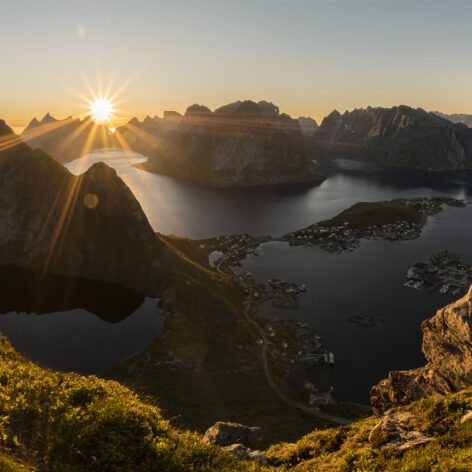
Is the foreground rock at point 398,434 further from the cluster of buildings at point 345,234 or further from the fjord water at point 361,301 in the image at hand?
the cluster of buildings at point 345,234

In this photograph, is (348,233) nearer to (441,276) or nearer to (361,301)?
(441,276)

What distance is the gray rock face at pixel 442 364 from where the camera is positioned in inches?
741

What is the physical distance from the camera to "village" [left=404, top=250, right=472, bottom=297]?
83.7 metres

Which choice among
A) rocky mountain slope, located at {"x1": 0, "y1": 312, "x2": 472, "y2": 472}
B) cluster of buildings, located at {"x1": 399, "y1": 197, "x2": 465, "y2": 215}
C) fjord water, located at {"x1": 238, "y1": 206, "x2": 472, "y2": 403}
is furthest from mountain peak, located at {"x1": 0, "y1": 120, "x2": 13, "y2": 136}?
cluster of buildings, located at {"x1": 399, "y1": 197, "x2": 465, "y2": 215}

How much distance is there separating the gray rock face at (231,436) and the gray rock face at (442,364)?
12.1 meters

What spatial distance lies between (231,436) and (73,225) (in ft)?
261

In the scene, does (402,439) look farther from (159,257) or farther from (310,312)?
A: (159,257)

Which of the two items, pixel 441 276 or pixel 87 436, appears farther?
pixel 441 276

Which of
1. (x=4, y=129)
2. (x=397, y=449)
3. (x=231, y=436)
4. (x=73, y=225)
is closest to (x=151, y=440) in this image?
(x=231, y=436)

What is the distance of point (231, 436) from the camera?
1695cm

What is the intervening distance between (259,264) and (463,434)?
94155 millimetres

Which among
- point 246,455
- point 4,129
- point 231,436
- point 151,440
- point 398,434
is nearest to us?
point 151,440

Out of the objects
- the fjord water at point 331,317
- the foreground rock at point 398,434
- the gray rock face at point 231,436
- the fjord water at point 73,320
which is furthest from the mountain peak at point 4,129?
the foreground rock at point 398,434

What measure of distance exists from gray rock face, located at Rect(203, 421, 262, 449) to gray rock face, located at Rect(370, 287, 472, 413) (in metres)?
12.1
